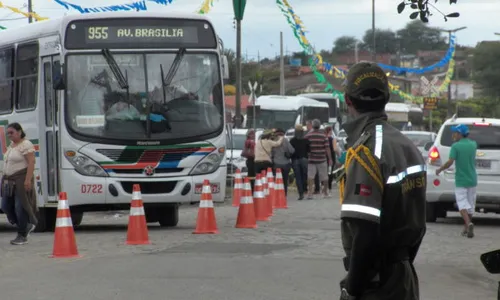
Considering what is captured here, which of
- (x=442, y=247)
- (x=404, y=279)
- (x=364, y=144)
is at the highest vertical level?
(x=364, y=144)

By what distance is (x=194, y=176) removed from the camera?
57.7 ft

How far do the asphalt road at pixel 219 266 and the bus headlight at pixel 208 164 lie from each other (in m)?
0.95

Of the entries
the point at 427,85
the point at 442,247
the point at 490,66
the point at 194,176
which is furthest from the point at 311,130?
the point at 490,66

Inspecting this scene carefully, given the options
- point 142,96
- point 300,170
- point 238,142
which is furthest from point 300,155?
point 142,96

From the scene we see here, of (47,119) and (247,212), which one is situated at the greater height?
(47,119)

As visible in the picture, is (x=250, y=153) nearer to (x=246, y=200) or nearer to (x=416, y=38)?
(x=246, y=200)

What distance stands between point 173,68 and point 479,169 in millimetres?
5509

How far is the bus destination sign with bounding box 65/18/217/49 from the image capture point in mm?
17531

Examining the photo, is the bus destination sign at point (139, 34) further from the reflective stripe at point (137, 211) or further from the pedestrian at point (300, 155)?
the pedestrian at point (300, 155)

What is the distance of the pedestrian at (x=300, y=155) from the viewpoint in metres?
27.6

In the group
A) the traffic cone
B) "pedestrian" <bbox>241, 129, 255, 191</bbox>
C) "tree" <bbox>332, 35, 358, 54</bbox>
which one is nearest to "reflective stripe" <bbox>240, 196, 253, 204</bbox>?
the traffic cone

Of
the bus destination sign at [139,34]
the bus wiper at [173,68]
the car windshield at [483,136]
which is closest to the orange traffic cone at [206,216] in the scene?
the bus wiper at [173,68]

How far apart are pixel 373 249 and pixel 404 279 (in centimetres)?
25

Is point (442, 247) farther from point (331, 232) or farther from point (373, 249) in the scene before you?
point (373, 249)
